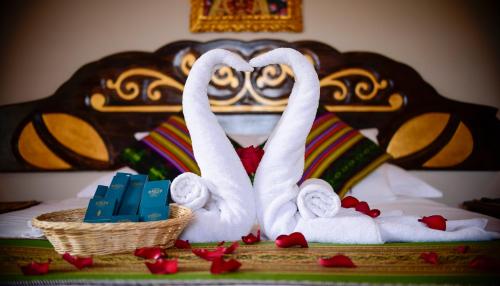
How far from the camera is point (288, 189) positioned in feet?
3.57

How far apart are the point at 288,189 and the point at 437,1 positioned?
2108 millimetres

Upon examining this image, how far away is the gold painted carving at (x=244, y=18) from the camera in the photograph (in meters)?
2.51

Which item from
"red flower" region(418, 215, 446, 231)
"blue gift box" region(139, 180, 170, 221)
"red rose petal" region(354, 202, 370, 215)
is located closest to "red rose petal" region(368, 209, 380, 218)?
"red rose petal" region(354, 202, 370, 215)

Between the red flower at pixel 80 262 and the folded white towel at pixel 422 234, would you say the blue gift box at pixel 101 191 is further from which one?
the folded white towel at pixel 422 234

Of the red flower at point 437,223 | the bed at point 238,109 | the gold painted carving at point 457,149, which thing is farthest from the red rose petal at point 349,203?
the gold painted carving at point 457,149

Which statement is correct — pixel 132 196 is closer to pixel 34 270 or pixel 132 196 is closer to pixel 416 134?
pixel 34 270

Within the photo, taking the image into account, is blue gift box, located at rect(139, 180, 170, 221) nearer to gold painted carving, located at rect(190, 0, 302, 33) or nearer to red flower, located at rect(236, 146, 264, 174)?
red flower, located at rect(236, 146, 264, 174)

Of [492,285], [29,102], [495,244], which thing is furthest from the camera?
[29,102]

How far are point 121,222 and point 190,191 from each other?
0.24m

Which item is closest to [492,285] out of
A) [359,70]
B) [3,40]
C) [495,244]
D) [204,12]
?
[495,244]

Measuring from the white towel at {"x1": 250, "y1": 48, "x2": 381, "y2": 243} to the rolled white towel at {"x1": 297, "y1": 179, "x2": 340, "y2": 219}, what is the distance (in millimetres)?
21

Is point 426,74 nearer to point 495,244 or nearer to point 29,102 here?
point 495,244

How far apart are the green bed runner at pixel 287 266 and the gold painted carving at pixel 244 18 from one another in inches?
70.9

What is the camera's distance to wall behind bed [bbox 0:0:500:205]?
2516mm
